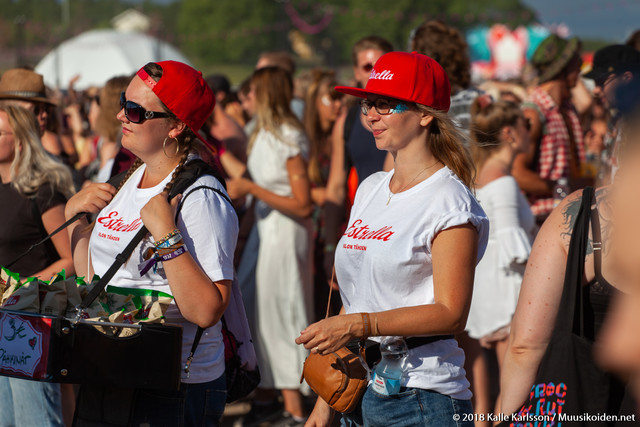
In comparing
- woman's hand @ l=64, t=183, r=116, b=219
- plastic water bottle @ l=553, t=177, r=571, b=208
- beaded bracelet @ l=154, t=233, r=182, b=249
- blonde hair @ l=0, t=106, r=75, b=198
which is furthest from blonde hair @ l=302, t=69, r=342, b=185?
beaded bracelet @ l=154, t=233, r=182, b=249

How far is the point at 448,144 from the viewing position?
8.95 feet

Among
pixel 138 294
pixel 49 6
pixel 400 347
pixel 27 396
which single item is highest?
pixel 49 6

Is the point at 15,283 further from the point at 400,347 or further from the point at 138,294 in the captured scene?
the point at 400,347

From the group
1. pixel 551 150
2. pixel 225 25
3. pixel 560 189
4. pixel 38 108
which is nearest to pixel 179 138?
pixel 38 108

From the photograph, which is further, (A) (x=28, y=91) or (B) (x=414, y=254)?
(A) (x=28, y=91)

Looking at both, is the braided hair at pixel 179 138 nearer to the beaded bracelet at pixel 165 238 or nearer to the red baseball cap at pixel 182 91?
the red baseball cap at pixel 182 91

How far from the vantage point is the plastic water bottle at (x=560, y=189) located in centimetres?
526

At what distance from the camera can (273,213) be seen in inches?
226

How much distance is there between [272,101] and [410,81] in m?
3.09

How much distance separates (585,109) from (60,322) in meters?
7.11

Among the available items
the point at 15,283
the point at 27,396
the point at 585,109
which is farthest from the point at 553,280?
the point at 585,109

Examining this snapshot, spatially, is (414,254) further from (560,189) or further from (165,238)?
(560,189)

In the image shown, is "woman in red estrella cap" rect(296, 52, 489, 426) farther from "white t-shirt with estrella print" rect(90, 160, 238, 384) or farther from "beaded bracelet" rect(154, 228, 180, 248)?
"beaded bracelet" rect(154, 228, 180, 248)

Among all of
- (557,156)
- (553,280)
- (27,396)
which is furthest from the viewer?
(557,156)
